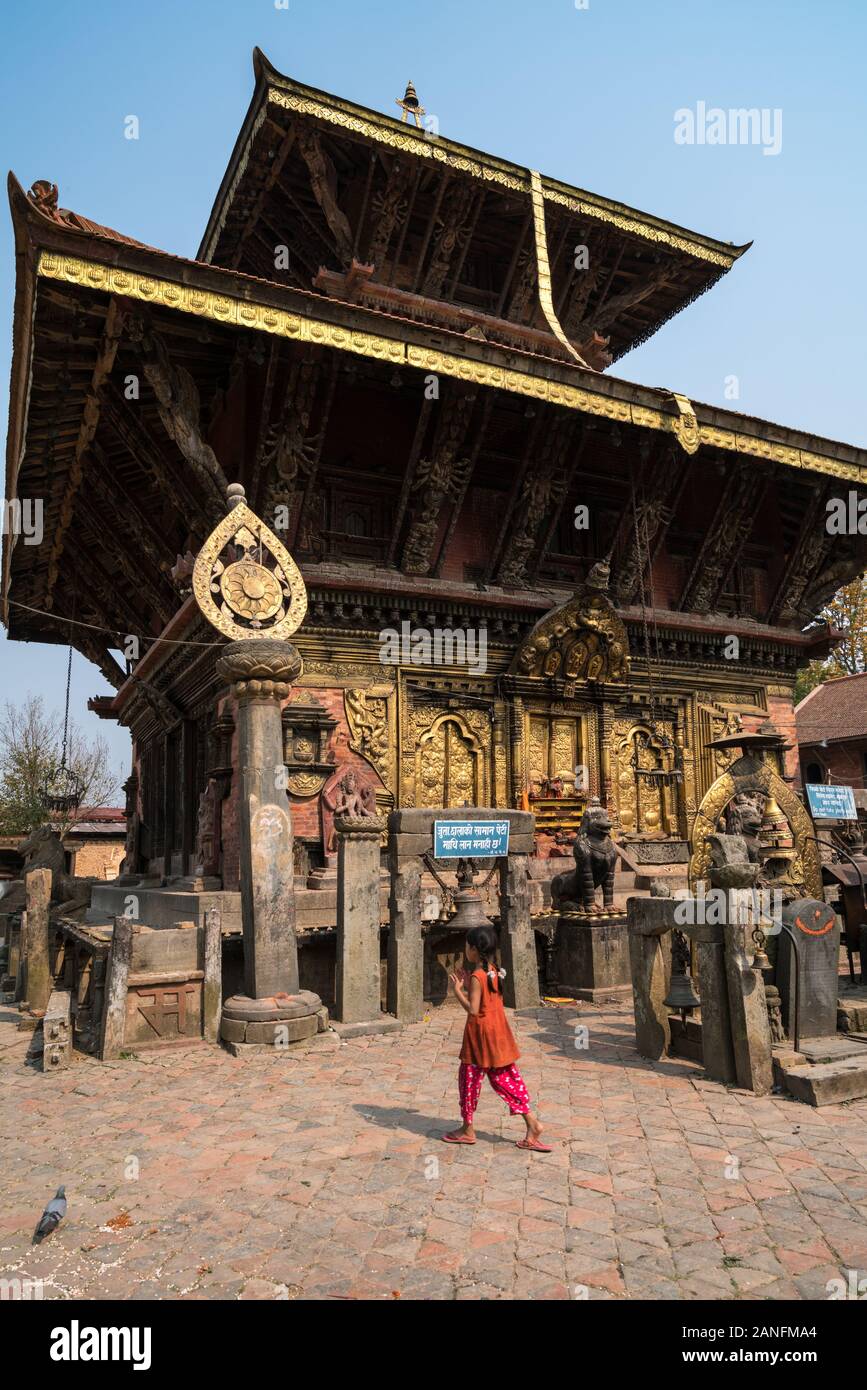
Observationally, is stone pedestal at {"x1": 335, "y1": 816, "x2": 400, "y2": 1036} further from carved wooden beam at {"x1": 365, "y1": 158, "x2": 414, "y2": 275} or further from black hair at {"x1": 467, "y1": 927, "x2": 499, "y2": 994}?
carved wooden beam at {"x1": 365, "y1": 158, "x2": 414, "y2": 275}

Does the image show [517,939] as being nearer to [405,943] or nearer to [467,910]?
[467,910]

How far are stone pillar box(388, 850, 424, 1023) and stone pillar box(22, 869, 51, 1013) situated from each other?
4.86 m

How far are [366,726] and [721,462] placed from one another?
7870mm

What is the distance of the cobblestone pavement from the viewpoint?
395cm

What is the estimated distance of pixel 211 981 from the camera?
8.82 metres

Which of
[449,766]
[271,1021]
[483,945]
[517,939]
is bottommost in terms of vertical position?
[271,1021]

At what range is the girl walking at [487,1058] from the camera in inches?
223

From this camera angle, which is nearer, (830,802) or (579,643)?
(830,802)

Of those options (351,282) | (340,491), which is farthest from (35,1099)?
(351,282)

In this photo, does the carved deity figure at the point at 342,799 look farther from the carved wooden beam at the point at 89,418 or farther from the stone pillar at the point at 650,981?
the carved wooden beam at the point at 89,418

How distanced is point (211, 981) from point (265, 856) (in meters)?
1.33

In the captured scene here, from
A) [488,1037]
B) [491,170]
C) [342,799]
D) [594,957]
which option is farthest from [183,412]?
[488,1037]

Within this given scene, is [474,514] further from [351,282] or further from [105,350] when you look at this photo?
[105,350]

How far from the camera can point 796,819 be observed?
365 inches
